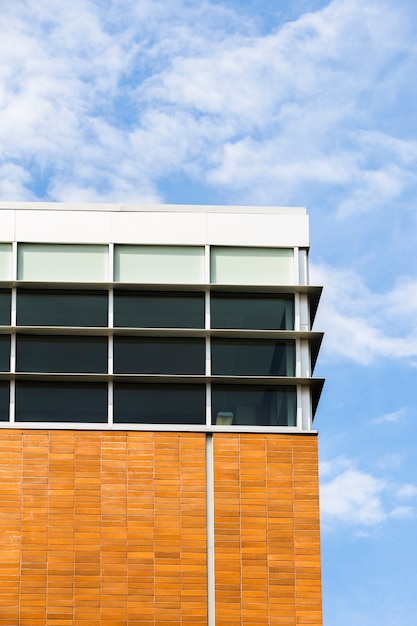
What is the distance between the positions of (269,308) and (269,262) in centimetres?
103

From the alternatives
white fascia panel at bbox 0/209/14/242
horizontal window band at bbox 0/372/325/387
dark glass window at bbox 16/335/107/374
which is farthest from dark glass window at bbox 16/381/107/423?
white fascia panel at bbox 0/209/14/242

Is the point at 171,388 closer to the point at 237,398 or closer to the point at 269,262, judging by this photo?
the point at 237,398

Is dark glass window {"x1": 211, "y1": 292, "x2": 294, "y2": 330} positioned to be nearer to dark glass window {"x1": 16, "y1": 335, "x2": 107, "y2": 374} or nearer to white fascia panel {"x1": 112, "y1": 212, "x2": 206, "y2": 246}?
white fascia panel {"x1": 112, "y1": 212, "x2": 206, "y2": 246}

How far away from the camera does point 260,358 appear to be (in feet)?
109

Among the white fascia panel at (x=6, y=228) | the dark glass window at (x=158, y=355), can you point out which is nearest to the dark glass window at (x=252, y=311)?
the dark glass window at (x=158, y=355)

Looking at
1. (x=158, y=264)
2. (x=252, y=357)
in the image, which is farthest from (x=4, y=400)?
(x=252, y=357)

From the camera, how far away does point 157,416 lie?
107 feet

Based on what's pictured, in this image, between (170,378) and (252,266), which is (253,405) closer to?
(170,378)

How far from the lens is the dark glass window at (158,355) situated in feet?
109

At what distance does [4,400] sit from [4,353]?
3.32 feet

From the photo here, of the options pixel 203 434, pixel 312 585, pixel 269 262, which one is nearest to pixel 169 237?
pixel 269 262

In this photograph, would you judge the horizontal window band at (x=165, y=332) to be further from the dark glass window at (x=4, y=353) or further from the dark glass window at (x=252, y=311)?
the dark glass window at (x=252, y=311)

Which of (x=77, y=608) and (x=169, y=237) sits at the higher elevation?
(x=169, y=237)

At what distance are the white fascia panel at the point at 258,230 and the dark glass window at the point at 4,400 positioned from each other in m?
5.22
